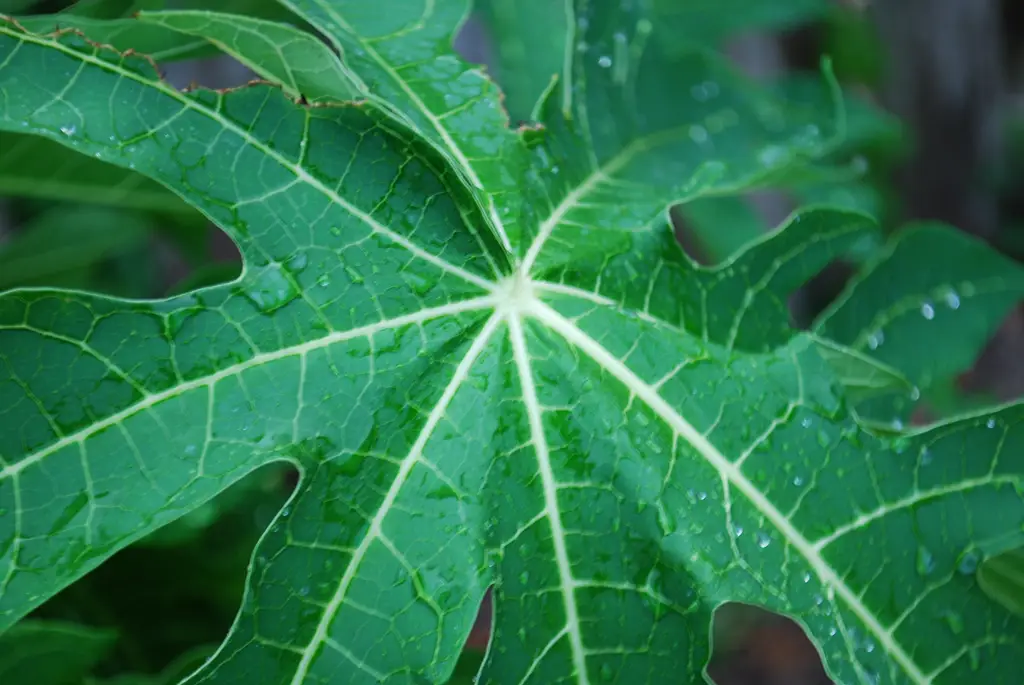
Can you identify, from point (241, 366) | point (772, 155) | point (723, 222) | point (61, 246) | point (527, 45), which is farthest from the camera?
point (723, 222)

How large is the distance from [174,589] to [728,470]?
32.2 inches

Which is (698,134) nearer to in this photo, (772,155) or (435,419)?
(772,155)

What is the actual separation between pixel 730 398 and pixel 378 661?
1.14 feet

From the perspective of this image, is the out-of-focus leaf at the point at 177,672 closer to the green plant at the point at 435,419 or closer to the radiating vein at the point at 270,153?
the green plant at the point at 435,419

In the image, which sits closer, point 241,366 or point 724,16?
point 241,366

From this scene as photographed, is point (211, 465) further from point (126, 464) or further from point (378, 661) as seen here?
point (378, 661)

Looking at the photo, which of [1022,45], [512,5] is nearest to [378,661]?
[512,5]

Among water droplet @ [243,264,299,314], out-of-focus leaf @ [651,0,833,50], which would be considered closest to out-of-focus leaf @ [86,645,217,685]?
water droplet @ [243,264,299,314]

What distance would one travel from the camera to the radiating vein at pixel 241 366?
0.55m

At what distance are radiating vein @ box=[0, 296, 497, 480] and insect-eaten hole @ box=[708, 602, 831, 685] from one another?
7.75ft

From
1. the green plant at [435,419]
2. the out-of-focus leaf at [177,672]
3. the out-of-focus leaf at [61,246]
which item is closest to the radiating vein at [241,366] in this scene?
the green plant at [435,419]

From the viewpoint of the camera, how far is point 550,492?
2.09 feet

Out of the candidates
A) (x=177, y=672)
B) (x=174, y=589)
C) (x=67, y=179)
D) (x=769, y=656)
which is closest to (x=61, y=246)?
(x=67, y=179)

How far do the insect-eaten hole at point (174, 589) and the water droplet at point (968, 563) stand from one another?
772 mm
